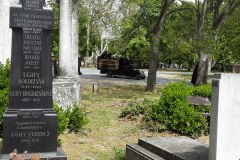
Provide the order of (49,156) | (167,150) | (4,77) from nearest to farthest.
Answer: (167,150)
(49,156)
(4,77)

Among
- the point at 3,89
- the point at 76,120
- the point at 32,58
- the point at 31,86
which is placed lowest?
the point at 76,120

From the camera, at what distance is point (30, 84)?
7.28 m

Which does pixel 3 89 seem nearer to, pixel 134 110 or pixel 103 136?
pixel 103 136

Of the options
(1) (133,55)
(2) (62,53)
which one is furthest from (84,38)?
(2) (62,53)

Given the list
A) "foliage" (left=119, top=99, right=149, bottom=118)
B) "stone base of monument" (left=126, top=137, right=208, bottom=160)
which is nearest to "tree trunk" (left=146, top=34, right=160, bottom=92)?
"foliage" (left=119, top=99, right=149, bottom=118)

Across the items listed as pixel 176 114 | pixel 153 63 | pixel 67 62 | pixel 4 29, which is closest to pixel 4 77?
pixel 67 62

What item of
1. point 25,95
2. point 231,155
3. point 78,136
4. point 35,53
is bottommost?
point 78,136

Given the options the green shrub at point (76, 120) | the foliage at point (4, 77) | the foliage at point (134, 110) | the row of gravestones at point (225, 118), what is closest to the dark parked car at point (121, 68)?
the foliage at point (134, 110)

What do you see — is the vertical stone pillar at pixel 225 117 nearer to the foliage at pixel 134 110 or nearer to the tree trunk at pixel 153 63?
the foliage at pixel 134 110

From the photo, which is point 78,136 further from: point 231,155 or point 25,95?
point 231,155

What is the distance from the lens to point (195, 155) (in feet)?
20.3

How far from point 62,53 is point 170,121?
3.95 meters

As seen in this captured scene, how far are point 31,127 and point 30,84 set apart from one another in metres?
0.78

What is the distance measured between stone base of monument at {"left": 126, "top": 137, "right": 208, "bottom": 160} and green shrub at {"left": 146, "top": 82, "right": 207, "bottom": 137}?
276cm
